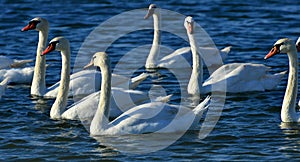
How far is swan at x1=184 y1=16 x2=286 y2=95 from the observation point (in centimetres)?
1703

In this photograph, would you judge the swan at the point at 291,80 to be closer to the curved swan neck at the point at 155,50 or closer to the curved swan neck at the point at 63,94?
the curved swan neck at the point at 63,94

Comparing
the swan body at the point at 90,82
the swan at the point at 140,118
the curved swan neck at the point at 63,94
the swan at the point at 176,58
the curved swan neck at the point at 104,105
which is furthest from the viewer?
the swan at the point at 176,58

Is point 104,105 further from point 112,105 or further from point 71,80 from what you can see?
point 71,80

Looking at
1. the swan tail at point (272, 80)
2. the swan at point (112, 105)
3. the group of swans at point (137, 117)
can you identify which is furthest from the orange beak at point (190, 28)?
the group of swans at point (137, 117)

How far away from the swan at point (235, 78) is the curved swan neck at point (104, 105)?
3305mm

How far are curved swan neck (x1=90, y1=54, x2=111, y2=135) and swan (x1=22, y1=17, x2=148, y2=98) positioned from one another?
2.34 meters

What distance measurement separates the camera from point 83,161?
12883 mm

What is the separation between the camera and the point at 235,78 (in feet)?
55.8

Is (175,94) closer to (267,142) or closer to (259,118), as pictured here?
(259,118)

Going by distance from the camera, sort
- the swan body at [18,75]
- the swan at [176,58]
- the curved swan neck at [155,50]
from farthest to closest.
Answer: the curved swan neck at [155,50] → the swan at [176,58] → the swan body at [18,75]

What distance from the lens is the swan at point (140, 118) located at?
541 inches

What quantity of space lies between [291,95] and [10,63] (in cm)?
664

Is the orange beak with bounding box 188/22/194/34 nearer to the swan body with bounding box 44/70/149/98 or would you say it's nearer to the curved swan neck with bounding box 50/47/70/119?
the swan body with bounding box 44/70/149/98

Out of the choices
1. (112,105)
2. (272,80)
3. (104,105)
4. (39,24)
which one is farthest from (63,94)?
(272,80)
